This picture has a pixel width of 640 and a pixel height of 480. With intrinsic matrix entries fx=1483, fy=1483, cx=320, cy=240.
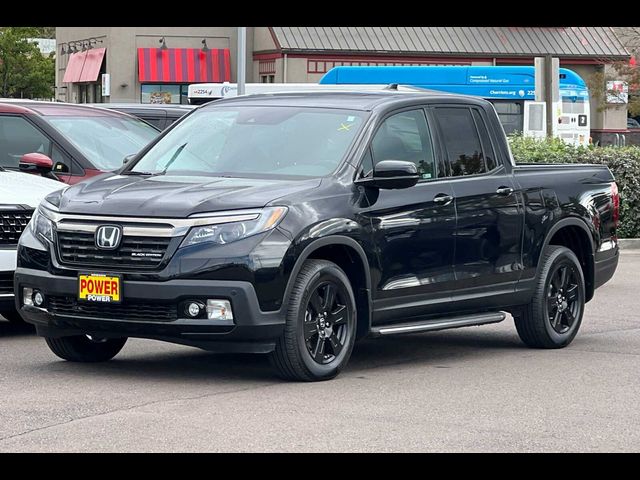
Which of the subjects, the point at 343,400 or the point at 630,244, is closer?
the point at 343,400

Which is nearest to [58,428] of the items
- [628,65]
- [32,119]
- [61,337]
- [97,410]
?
[97,410]

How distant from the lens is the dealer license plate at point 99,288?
335 inches

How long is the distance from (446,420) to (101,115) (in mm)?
6974

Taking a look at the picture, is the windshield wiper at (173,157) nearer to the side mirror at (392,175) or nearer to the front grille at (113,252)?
the front grille at (113,252)

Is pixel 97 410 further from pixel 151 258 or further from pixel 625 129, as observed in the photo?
pixel 625 129

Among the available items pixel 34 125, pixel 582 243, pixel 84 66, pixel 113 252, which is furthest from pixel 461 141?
pixel 84 66

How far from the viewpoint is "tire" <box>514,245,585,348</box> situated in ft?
34.9

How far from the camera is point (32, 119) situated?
1283 cm

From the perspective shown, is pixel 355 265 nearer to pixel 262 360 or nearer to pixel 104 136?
pixel 262 360

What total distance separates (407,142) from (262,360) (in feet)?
5.69

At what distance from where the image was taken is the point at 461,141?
33.8 feet

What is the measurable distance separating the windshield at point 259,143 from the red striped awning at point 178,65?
45.5 m

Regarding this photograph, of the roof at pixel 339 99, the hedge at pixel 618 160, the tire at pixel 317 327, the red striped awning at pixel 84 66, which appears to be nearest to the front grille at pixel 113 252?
the tire at pixel 317 327

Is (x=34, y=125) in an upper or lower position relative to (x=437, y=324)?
upper
